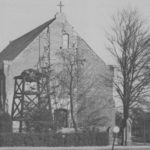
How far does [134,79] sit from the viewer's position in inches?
1617

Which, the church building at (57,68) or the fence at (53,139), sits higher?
the church building at (57,68)

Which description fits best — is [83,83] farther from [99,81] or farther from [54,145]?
[54,145]

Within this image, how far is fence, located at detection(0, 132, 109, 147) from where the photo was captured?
3241 cm

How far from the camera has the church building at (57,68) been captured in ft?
151

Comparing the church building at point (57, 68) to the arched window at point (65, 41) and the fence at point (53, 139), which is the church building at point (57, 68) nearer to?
the arched window at point (65, 41)

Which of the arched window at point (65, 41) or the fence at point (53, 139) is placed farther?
the arched window at point (65, 41)

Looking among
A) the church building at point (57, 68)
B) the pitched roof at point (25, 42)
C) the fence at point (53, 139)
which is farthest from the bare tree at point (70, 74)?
the fence at point (53, 139)

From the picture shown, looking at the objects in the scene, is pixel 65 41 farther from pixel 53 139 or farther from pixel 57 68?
pixel 53 139

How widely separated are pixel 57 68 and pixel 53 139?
49.5ft

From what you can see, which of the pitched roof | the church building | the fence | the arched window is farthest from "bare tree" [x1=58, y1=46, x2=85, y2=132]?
the fence

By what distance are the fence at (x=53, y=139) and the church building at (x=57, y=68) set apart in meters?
9.11

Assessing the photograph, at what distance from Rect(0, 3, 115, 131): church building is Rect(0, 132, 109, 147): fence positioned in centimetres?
911

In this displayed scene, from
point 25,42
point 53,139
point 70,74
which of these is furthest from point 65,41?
point 53,139

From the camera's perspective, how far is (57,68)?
158 ft
